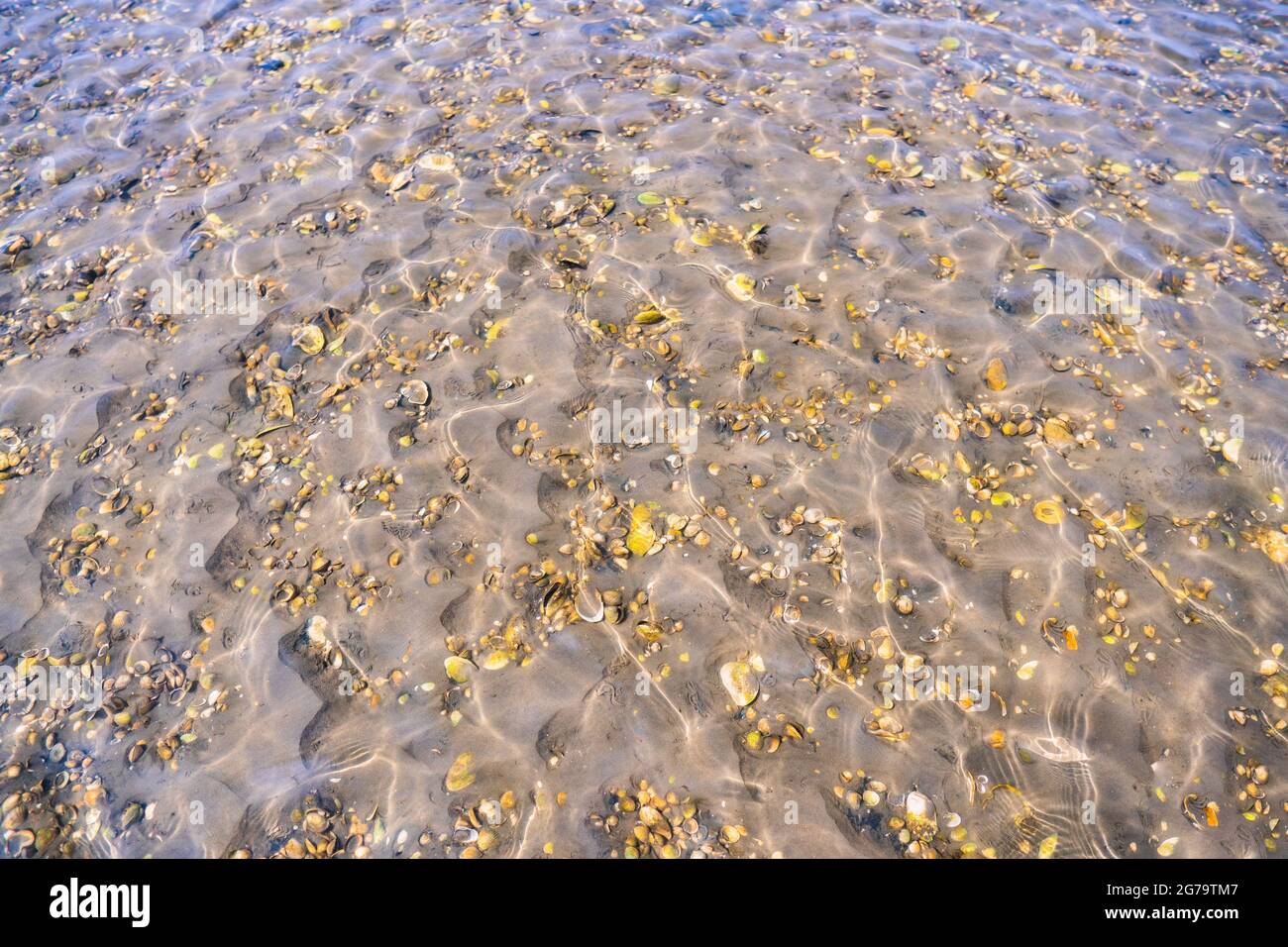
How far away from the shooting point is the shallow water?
3582 mm

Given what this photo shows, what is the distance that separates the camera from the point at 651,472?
466 centimetres

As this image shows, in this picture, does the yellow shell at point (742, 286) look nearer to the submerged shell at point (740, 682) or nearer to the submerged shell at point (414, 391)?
the submerged shell at point (414, 391)

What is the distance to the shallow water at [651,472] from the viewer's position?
3.58m

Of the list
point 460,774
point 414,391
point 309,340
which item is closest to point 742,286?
point 414,391

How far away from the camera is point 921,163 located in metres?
6.93

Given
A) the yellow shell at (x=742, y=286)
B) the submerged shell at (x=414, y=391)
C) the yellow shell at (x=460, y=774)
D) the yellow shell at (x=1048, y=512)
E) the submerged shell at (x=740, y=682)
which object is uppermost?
the yellow shell at (x=742, y=286)

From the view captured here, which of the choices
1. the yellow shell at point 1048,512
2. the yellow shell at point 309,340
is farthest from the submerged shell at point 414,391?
the yellow shell at point 1048,512

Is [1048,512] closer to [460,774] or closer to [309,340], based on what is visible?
[460,774]

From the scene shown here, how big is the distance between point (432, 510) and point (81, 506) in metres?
2.40

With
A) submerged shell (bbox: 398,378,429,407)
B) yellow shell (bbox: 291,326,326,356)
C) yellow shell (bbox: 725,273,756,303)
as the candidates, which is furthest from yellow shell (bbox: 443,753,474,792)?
yellow shell (bbox: 725,273,756,303)

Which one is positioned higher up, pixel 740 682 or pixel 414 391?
pixel 414 391
